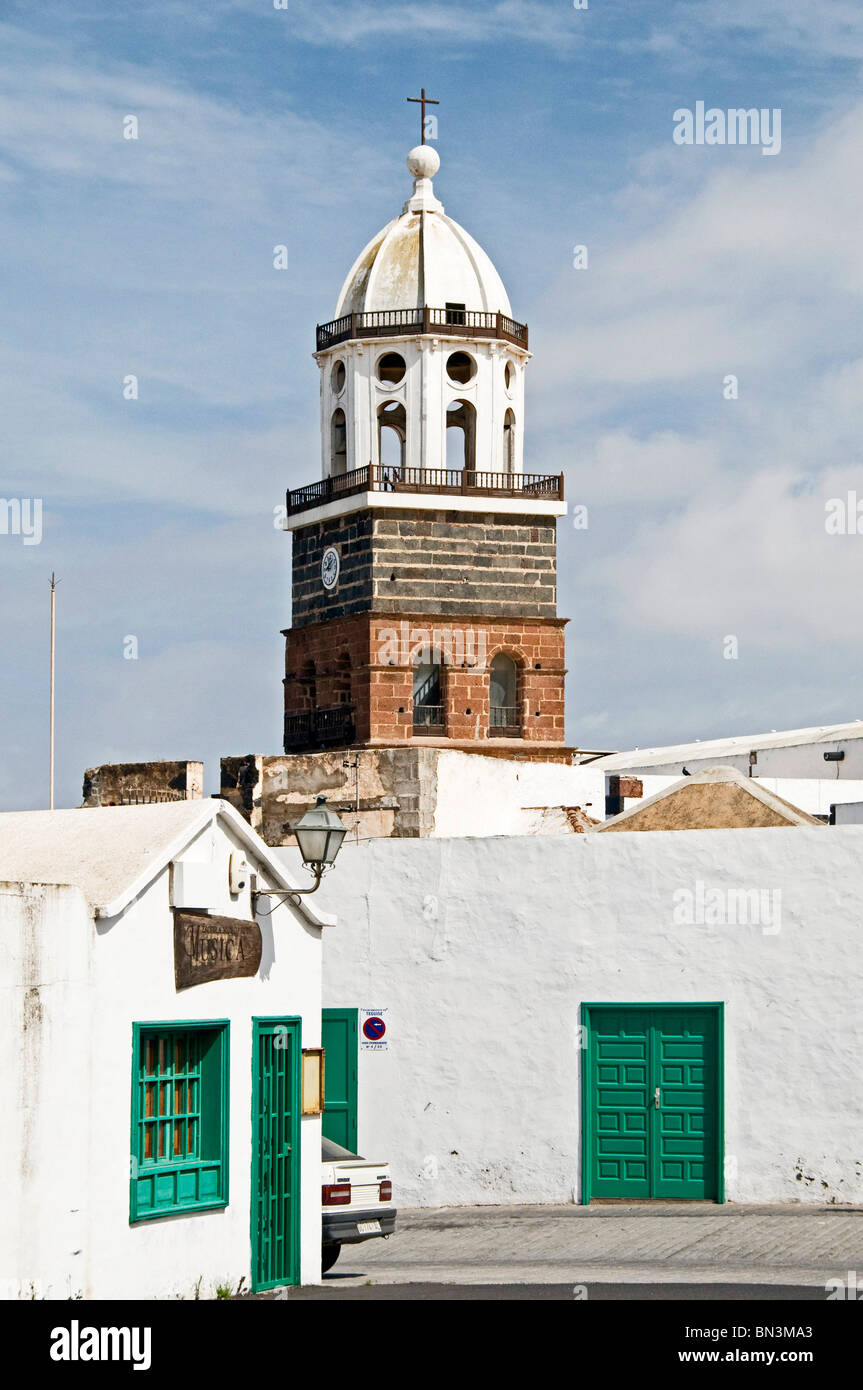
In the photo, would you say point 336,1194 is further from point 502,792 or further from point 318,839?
point 502,792

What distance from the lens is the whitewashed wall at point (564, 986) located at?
1728 cm

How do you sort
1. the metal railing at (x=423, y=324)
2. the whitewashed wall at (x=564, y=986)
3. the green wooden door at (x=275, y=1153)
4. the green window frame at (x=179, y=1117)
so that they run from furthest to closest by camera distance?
the metal railing at (x=423, y=324), the whitewashed wall at (x=564, y=986), the green wooden door at (x=275, y=1153), the green window frame at (x=179, y=1117)

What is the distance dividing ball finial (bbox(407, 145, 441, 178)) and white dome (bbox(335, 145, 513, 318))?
0.7 inches

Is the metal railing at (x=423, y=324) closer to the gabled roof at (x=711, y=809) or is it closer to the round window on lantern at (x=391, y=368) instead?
the round window on lantern at (x=391, y=368)

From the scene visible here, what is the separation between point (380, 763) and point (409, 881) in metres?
5.83

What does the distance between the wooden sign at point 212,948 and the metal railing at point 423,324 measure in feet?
80.5

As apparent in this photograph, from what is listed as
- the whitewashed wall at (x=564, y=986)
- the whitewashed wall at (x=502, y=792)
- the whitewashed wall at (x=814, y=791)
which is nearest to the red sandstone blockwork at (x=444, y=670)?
the whitewashed wall at (x=814, y=791)

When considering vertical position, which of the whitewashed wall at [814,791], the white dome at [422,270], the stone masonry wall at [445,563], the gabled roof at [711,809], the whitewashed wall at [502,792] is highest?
the white dome at [422,270]

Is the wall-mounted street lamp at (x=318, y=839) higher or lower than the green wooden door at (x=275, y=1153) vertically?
higher

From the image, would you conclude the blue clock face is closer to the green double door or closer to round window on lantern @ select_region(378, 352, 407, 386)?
round window on lantern @ select_region(378, 352, 407, 386)

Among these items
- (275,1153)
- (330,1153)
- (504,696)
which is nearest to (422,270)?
(504,696)

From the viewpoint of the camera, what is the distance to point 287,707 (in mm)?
38906

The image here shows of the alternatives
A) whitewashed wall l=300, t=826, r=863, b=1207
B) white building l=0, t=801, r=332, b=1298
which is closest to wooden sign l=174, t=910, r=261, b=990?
white building l=0, t=801, r=332, b=1298
